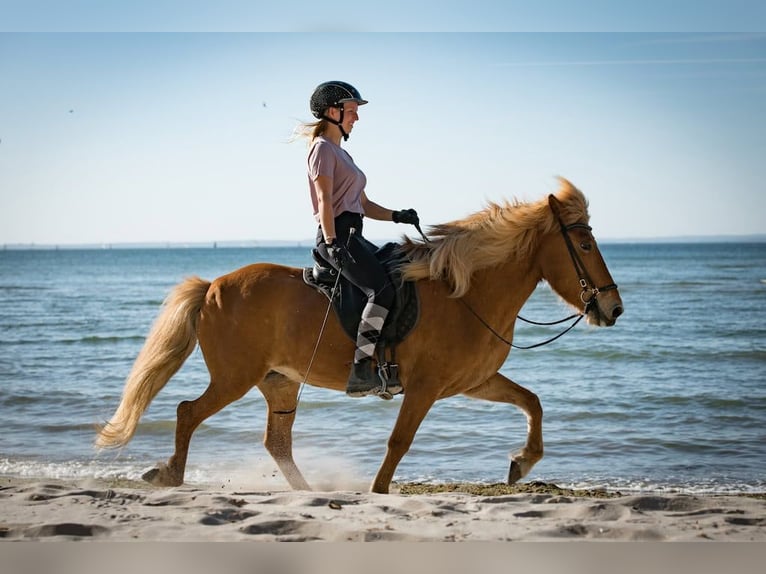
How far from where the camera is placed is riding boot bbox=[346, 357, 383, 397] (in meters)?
5.29

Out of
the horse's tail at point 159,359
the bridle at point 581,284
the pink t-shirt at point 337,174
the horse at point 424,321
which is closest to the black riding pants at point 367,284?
the pink t-shirt at point 337,174

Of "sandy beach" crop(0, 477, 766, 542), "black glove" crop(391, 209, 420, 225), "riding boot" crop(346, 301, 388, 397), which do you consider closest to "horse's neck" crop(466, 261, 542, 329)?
"black glove" crop(391, 209, 420, 225)

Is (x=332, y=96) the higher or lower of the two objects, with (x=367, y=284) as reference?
higher

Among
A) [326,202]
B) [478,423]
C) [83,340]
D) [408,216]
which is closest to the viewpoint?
[326,202]

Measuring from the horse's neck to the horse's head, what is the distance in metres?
0.14

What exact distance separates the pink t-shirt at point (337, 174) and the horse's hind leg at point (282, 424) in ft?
4.48

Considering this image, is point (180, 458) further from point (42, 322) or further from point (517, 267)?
point (42, 322)

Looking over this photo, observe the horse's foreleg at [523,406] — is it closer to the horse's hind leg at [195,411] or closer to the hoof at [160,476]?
the horse's hind leg at [195,411]

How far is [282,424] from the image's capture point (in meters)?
6.04

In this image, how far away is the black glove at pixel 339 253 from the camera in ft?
17.0

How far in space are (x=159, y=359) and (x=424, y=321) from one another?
1865 millimetres

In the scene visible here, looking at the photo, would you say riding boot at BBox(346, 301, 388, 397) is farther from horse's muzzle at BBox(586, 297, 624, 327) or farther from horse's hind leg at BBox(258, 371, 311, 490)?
horse's muzzle at BBox(586, 297, 624, 327)

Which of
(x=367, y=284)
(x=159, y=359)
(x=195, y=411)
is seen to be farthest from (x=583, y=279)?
(x=159, y=359)

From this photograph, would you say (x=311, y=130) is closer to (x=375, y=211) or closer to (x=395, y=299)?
(x=375, y=211)
